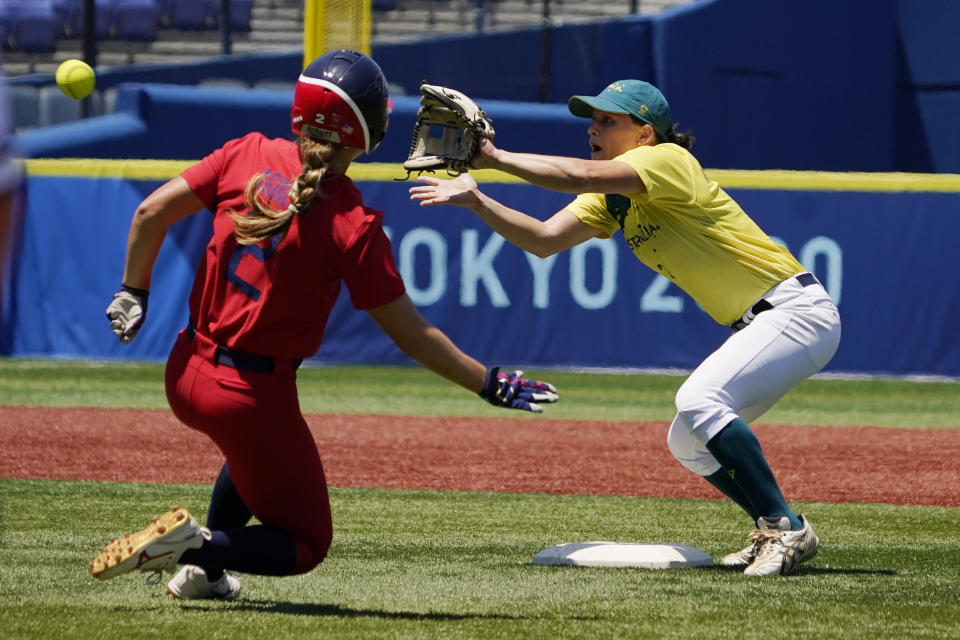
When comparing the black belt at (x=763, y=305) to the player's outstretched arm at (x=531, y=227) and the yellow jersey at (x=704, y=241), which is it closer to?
the yellow jersey at (x=704, y=241)

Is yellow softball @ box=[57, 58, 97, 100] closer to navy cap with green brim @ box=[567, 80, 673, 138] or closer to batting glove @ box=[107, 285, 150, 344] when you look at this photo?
navy cap with green brim @ box=[567, 80, 673, 138]

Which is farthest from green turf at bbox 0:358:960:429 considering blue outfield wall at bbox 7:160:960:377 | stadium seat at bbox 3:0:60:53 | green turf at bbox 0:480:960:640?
stadium seat at bbox 3:0:60:53

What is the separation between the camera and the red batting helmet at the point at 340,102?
4.46m

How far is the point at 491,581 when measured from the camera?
5.39 meters

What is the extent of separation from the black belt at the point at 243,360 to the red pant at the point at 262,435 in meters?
0.01

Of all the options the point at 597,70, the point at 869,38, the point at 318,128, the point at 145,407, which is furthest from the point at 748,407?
the point at 869,38

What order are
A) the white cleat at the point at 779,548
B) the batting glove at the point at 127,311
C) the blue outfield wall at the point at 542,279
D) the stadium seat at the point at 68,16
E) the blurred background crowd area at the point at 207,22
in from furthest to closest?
the stadium seat at the point at 68,16, the blurred background crowd area at the point at 207,22, the blue outfield wall at the point at 542,279, the white cleat at the point at 779,548, the batting glove at the point at 127,311

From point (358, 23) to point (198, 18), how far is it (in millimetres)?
7596

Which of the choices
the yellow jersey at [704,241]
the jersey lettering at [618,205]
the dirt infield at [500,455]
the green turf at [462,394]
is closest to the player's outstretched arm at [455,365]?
the yellow jersey at [704,241]

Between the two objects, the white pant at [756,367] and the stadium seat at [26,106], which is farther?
the stadium seat at [26,106]

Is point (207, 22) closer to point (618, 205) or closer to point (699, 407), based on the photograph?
point (618, 205)

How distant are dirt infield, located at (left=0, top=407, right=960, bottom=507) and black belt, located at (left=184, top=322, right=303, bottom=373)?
3.62 metres

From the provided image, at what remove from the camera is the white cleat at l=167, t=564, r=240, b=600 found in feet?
16.1

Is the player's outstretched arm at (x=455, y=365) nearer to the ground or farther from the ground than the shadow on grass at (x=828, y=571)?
farther from the ground
